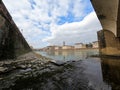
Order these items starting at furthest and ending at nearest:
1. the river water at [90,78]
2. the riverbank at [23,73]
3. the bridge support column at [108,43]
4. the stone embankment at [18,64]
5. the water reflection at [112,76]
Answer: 1. the bridge support column at [108,43]
2. the stone embankment at [18,64]
3. the riverbank at [23,73]
4. the water reflection at [112,76]
5. the river water at [90,78]

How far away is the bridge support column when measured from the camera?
606 inches

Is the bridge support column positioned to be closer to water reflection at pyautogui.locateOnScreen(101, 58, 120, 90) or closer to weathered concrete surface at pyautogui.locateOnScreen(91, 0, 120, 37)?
weathered concrete surface at pyautogui.locateOnScreen(91, 0, 120, 37)

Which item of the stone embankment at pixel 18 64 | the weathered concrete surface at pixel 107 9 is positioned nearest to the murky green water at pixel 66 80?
the stone embankment at pixel 18 64

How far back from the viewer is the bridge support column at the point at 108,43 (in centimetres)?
1539

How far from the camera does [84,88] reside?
17.9 ft

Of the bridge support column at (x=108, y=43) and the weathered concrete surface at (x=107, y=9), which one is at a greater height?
the weathered concrete surface at (x=107, y=9)

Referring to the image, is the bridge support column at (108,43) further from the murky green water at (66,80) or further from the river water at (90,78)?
the murky green water at (66,80)

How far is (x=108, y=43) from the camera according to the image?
16859 mm

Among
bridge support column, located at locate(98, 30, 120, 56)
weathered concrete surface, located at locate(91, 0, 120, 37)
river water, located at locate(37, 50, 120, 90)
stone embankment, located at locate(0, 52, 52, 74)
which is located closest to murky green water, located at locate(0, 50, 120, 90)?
river water, located at locate(37, 50, 120, 90)

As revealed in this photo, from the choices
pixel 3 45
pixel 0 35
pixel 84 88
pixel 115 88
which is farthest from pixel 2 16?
pixel 115 88

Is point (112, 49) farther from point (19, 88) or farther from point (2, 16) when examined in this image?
point (2, 16)

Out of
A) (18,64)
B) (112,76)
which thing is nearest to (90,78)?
(112,76)

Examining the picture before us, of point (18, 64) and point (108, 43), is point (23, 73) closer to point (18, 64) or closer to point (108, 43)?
point (18, 64)

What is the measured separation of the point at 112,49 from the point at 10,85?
47.4 feet
